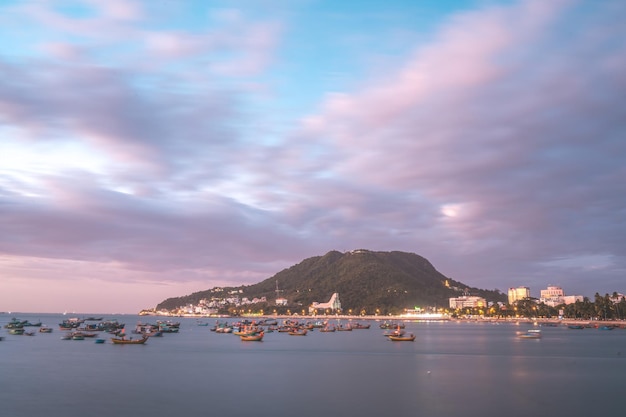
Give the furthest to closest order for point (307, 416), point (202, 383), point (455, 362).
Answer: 1. point (455, 362)
2. point (202, 383)
3. point (307, 416)

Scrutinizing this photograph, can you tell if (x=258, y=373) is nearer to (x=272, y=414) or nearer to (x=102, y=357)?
(x=272, y=414)

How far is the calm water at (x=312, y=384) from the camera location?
34.3 metres

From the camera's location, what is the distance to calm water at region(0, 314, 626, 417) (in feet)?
113

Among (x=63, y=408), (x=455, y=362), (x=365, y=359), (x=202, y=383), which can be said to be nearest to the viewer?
(x=63, y=408)

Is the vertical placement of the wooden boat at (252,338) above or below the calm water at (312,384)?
above

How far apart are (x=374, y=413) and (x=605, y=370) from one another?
31.1 m

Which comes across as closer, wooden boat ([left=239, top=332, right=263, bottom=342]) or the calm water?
the calm water

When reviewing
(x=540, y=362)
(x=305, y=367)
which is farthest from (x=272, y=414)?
(x=540, y=362)

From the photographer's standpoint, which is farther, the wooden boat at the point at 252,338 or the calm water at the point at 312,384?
the wooden boat at the point at 252,338

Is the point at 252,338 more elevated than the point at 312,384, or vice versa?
the point at 252,338

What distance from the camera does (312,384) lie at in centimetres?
4397

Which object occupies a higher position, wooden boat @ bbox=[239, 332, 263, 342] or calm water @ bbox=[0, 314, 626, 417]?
wooden boat @ bbox=[239, 332, 263, 342]

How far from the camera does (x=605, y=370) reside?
175ft

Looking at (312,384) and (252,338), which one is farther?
(252,338)
